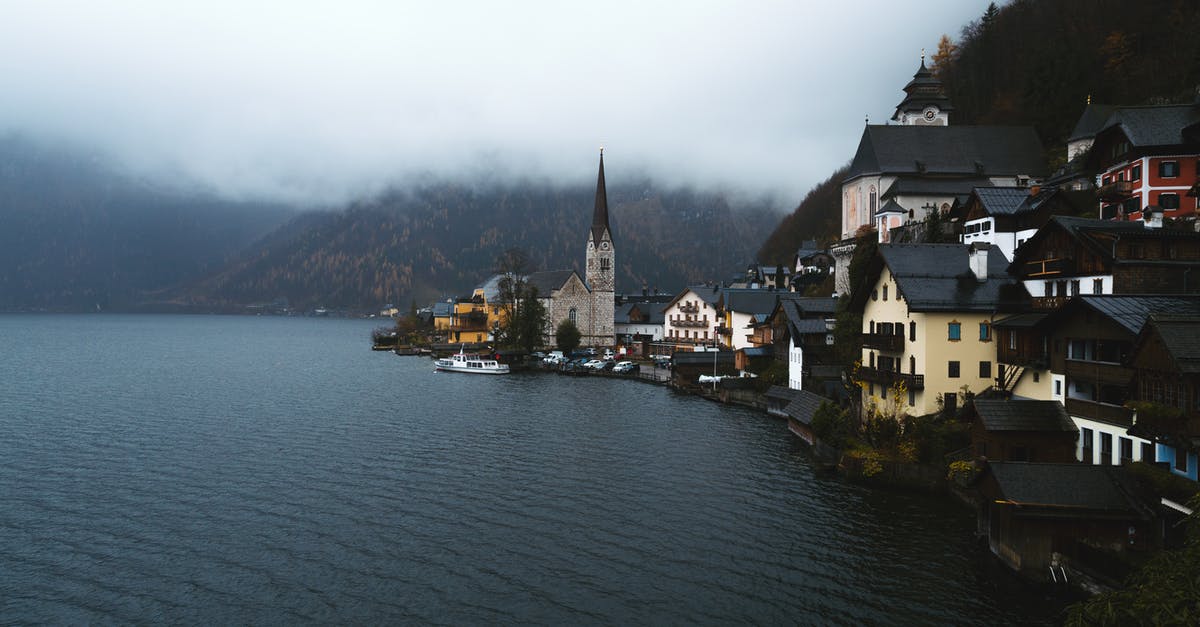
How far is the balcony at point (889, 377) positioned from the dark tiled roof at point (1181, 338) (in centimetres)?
1385

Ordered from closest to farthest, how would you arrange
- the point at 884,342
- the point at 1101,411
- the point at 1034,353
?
the point at 1101,411 < the point at 1034,353 < the point at 884,342

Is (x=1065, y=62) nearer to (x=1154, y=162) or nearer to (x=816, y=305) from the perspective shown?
(x=1154, y=162)

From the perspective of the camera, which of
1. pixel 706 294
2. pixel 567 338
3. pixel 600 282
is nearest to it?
pixel 706 294

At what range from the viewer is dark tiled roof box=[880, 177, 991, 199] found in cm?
Result: 7119

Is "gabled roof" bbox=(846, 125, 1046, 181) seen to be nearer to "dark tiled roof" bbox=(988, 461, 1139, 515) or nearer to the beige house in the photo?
the beige house

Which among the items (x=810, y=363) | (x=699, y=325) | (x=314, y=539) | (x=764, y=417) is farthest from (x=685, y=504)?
(x=699, y=325)

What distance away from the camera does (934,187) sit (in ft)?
235

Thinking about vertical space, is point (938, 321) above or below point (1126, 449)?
above

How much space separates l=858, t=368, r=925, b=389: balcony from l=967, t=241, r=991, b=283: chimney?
20.9 feet

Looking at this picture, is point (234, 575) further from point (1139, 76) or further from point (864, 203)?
point (1139, 76)

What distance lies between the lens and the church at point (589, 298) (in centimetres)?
12538

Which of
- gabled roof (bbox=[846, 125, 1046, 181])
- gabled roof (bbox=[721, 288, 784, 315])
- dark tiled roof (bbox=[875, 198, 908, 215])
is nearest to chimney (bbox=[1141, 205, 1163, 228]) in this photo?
dark tiled roof (bbox=[875, 198, 908, 215])

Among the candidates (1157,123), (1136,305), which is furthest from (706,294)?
(1136,305)

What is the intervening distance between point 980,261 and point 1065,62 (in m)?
57.8
